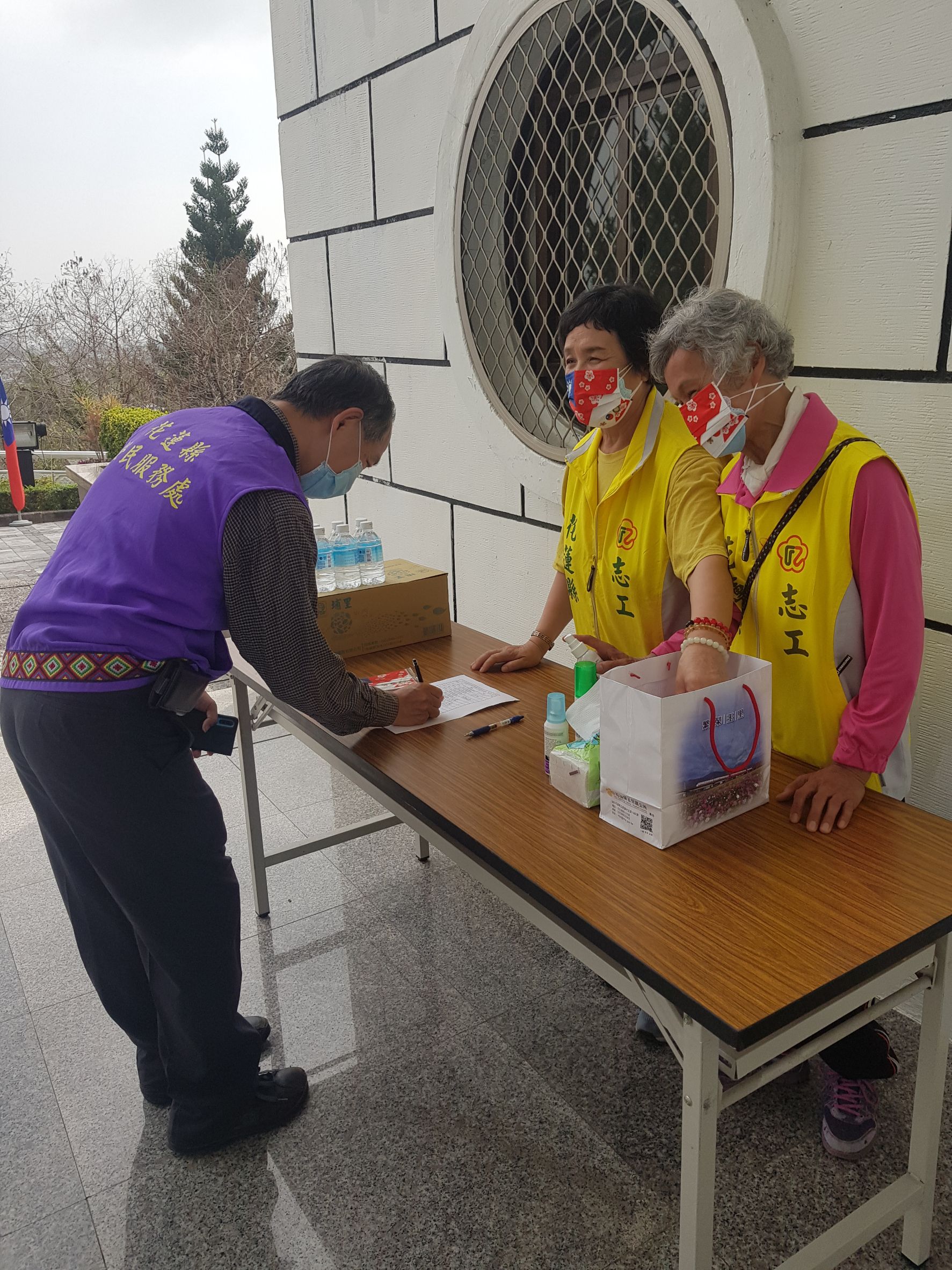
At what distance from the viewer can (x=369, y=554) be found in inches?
99.5

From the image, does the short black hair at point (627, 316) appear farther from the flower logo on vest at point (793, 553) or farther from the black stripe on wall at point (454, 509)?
the black stripe on wall at point (454, 509)

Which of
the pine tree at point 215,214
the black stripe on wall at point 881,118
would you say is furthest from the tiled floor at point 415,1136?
the pine tree at point 215,214

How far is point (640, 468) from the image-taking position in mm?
1822

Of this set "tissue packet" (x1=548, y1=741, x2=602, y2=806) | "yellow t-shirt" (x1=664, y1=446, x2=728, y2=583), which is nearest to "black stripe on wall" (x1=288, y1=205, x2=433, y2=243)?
"yellow t-shirt" (x1=664, y1=446, x2=728, y2=583)

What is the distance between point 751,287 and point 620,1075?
5.77 ft

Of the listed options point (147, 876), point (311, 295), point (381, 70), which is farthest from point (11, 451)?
A: point (147, 876)

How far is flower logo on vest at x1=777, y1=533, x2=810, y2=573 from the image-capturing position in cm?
147

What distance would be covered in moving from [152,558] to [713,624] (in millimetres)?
954

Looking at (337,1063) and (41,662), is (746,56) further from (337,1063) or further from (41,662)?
(337,1063)

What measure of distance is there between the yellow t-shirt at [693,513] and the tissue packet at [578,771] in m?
0.42

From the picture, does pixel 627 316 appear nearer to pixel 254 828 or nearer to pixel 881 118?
pixel 881 118

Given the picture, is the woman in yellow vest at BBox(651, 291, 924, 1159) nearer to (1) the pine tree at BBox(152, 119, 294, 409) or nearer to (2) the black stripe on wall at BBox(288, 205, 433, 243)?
(2) the black stripe on wall at BBox(288, 205, 433, 243)

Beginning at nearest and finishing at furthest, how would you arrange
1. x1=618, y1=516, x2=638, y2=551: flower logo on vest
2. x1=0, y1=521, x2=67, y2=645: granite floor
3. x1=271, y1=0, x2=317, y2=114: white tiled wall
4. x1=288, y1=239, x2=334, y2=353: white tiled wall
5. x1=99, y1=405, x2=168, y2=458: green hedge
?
x1=618, y1=516, x2=638, y2=551: flower logo on vest, x1=271, y1=0, x2=317, y2=114: white tiled wall, x1=288, y1=239, x2=334, y2=353: white tiled wall, x1=0, y1=521, x2=67, y2=645: granite floor, x1=99, y1=405, x2=168, y2=458: green hedge

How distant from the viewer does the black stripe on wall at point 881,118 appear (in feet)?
5.46
